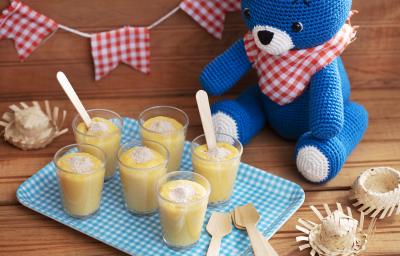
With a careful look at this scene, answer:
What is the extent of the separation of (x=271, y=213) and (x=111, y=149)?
1.07ft

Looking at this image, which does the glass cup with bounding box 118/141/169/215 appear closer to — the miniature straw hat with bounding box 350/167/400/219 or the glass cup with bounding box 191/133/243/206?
the glass cup with bounding box 191/133/243/206

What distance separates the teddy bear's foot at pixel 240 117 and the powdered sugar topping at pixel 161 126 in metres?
0.11

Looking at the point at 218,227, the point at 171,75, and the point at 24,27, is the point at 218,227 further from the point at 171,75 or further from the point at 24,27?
the point at 24,27

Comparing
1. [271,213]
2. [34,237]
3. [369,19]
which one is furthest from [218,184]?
[369,19]

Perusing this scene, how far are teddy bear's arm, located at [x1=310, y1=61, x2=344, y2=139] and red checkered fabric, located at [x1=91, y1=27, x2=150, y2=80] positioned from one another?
40cm

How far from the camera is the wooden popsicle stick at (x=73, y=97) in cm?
125

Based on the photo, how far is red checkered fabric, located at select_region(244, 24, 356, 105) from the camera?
4.26 feet

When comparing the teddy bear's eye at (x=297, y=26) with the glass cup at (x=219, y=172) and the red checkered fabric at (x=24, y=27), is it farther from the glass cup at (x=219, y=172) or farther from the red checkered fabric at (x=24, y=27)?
the red checkered fabric at (x=24, y=27)

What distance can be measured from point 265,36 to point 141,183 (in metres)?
0.35

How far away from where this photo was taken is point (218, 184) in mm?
1244

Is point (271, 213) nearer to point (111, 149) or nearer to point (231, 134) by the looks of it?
point (231, 134)

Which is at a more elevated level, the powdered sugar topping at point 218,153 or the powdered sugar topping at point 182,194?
the powdered sugar topping at point 182,194

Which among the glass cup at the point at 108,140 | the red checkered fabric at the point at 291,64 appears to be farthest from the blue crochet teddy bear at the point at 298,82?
the glass cup at the point at 108,140

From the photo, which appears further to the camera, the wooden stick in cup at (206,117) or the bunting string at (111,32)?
the bunting string at (111,32)
